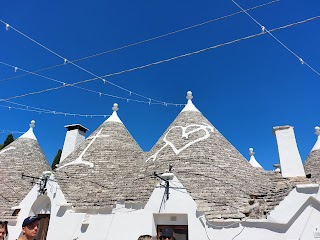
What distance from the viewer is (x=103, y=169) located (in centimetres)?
1114

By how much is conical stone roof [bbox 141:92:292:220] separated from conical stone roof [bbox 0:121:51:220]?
21.1 ft

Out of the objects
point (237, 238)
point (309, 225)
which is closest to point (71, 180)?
point (237, 238)

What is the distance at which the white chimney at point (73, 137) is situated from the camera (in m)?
15.2

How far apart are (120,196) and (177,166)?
7.51 feet

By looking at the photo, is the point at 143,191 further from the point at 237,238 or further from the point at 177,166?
the point at 237,238

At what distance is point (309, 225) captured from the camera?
6059 millimetres

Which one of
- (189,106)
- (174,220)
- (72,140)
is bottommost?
(174,220)

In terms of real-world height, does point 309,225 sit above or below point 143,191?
below

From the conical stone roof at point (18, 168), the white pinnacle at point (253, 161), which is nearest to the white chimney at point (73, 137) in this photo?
the conical stone roof at point (18, 168)

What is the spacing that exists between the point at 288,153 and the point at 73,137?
12225mm

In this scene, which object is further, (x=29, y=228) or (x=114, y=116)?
(x=114, y=116)

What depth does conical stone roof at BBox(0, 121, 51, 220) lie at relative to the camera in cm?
1085

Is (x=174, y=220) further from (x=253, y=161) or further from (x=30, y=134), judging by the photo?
(x=253, y=161)

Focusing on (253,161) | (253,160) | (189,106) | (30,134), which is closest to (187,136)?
(189,106)
